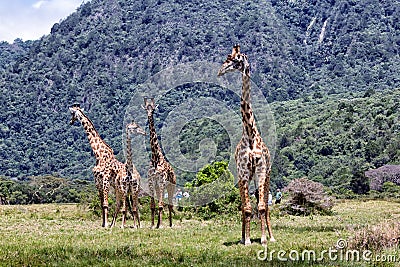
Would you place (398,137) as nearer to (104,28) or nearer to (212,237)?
(212,237)

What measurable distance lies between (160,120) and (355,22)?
108 metres

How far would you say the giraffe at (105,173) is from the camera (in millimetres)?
20750

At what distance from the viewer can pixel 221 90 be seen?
4464 inches

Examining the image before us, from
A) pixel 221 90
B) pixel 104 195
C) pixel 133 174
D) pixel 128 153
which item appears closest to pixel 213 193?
pixel 133 174

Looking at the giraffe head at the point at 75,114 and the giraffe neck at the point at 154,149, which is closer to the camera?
the giraffe neck at the point at 154,149

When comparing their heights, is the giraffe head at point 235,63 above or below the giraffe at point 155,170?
above

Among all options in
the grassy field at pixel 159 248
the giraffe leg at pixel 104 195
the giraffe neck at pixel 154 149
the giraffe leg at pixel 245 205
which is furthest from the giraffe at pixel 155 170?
the giraffe leg at pixel 245 205

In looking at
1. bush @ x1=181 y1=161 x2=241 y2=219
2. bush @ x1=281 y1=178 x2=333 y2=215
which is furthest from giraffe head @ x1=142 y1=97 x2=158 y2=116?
bush @ x1=281 y1=178 x2=333 y2=215

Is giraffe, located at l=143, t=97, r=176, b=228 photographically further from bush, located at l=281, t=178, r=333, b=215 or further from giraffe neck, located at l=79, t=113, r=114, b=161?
bush, located at l=281, t=178, r=333, b=215

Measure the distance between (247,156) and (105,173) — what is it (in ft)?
25.3

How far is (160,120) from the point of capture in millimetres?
92375

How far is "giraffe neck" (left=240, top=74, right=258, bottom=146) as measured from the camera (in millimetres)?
14502

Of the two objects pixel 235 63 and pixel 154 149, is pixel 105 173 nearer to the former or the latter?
pixel 154 149

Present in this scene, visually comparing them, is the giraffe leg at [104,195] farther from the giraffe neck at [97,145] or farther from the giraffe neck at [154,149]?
the giraffe neck at [154,149]
